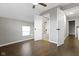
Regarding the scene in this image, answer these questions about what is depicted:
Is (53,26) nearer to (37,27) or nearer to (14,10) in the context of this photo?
(37,27)

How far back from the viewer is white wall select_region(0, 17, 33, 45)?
9.52 feet

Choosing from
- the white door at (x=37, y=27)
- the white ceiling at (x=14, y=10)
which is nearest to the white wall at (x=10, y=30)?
the white ceiling at (x=14, y=10)

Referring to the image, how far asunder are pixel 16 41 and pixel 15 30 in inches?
20.9

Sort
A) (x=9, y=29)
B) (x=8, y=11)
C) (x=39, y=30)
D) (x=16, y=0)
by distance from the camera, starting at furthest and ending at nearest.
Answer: (x=39, y=30), (x=9, y=29), (x=8, y=11), (x=16, y=0)

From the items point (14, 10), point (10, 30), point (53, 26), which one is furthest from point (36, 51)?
point (53, 26)

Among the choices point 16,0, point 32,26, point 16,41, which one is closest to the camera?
point 16,0

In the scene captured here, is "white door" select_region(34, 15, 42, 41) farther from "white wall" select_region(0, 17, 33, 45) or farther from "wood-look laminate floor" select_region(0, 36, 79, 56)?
"wood-look laminate floor" select_region(0, 36, 79, 56)

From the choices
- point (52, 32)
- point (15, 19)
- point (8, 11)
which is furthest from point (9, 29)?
point (52, 32)

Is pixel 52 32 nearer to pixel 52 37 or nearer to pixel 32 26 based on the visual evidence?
pixel 52 37

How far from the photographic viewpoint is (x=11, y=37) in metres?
3.15

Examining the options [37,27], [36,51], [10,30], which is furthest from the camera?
[37,27]

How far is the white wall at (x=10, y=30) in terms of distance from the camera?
290 cm

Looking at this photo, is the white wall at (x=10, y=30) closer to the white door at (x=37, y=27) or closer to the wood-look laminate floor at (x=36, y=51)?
the wood-look laminate floor at (x=36, y=51)

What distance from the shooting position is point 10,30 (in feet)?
10.0
